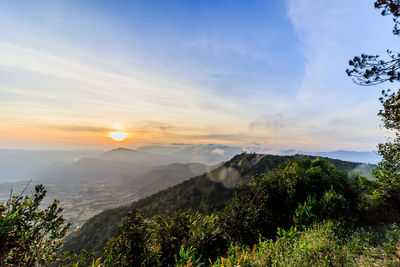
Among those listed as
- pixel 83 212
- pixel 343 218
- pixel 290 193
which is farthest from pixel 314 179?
pixel 83 212

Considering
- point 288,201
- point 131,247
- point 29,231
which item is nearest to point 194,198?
A: point 288,201

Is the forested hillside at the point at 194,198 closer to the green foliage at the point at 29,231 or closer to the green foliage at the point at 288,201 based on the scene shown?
the green foliage at the point at 288,201

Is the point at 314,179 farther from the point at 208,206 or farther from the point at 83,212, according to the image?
the point at 83,212

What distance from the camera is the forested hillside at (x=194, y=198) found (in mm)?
31984

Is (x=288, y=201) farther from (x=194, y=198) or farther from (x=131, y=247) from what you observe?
(x=194, y=198)

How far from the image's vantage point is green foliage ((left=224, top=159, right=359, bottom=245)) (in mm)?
7543

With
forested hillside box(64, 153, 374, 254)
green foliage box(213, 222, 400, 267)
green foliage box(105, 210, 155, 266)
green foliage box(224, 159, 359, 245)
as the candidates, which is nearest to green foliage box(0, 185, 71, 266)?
green foliage box(105, 210, 155, 266)

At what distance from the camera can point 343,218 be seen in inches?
295

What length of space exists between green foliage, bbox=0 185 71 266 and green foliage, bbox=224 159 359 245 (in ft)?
19.9

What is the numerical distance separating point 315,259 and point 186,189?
40872mm

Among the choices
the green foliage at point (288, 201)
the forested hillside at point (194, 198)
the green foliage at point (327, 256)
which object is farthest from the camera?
the forested hillside at point (194, 198)

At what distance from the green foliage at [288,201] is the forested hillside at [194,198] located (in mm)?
19254

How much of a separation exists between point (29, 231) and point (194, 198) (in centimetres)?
3507

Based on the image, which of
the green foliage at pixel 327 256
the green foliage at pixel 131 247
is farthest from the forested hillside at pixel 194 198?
the green foliage at pixel 327 256
